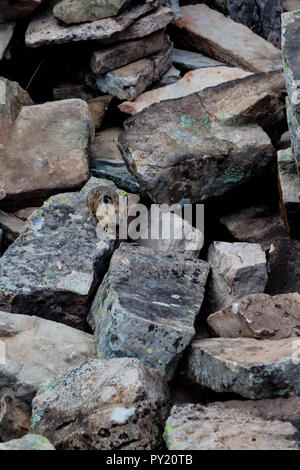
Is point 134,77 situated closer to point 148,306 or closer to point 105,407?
point 148,306

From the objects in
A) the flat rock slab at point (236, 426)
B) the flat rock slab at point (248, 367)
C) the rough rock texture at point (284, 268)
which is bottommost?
the flat rock slab at point (236, 426)

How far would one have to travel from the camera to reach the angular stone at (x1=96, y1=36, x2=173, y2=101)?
5.30 m

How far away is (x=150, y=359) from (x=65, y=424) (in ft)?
1.76

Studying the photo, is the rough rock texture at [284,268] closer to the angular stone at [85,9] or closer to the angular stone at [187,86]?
the angular stone at [187,86]

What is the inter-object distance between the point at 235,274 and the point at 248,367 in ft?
3.10

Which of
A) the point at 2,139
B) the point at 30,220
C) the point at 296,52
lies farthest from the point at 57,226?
the point at 296,52

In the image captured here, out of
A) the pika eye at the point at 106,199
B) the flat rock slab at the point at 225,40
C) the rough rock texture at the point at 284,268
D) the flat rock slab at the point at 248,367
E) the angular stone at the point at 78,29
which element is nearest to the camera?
the flat rock slab at the point at 248,367

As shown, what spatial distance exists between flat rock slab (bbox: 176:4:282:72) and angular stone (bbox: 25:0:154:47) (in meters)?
0.79

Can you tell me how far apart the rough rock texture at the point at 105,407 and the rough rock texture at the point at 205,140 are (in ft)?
5.43

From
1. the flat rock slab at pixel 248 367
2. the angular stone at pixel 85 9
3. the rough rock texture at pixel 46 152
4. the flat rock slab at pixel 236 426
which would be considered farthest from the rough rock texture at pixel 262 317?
the angular stone at pixel 85 9

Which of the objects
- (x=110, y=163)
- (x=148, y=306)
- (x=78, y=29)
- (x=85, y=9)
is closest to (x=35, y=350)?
(x=148, y=306)

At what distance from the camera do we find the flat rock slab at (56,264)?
11.9 feet

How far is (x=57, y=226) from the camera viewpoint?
13.3 ft
